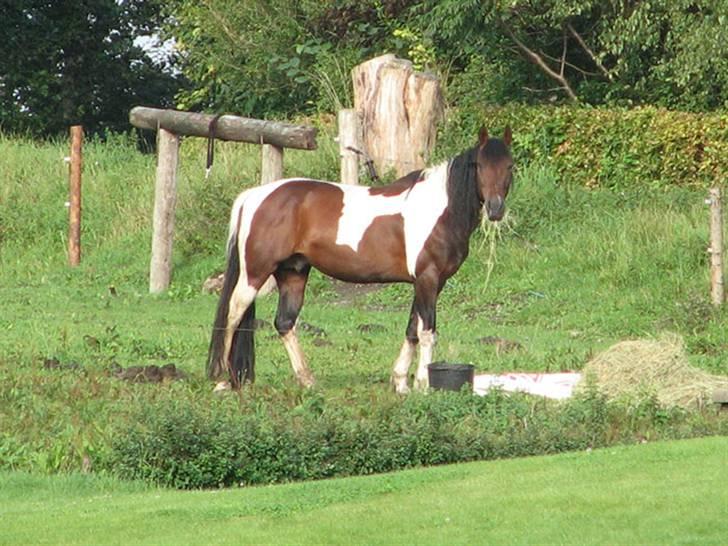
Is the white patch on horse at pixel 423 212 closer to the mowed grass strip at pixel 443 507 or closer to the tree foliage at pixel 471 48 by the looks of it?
the mowed grass strip at pixel 443 507

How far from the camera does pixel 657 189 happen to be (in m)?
27.1

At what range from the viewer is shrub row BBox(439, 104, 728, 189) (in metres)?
27.4

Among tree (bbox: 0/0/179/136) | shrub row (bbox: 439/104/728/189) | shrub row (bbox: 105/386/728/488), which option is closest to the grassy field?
shrub row (bbox: 439/104/728/189)

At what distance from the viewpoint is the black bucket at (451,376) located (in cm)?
1563

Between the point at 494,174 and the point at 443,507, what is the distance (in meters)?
6.27

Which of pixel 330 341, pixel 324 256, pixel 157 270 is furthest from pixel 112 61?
pixel 324 256

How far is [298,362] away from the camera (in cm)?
1708

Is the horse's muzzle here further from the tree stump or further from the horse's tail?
the tree stump

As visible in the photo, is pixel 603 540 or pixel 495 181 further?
pixel 495 181

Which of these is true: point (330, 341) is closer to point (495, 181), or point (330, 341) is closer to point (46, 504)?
point (495, 181)

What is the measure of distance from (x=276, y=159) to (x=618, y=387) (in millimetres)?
10238

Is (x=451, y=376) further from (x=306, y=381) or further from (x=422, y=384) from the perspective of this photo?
(x=306, y=381)

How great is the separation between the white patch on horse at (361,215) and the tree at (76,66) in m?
25.7

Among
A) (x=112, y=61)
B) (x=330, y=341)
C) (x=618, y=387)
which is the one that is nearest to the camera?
(x=618, y=387)
